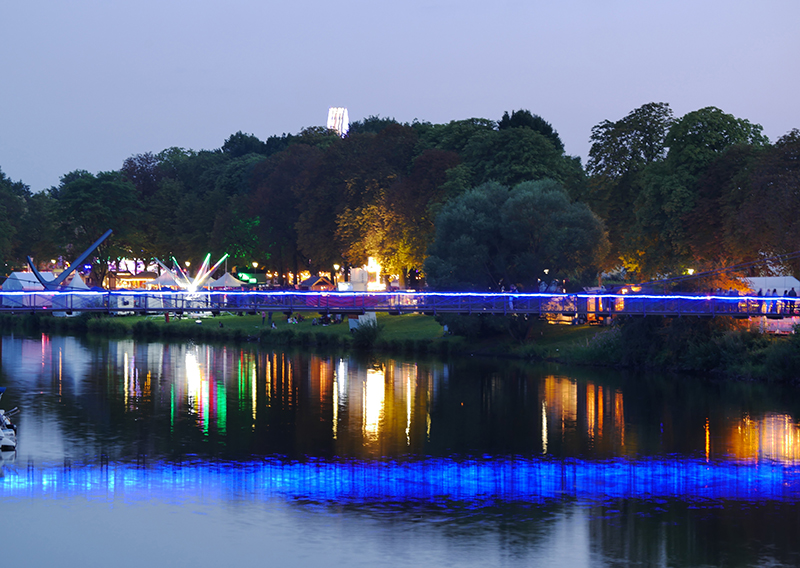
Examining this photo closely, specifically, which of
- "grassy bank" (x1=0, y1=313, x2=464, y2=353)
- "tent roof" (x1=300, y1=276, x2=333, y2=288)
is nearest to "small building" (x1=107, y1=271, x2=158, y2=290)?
"grassy bank" (x1=0, y1=313, x2=464, y2=353)

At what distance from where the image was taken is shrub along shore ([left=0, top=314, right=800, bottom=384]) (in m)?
55.7

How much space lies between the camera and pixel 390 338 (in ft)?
240

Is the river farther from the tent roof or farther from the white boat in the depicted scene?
the tent roof

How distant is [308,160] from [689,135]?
47140 mm

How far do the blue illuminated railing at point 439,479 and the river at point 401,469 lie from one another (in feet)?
0.41

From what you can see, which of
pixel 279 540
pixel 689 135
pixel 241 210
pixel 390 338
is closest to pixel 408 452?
pixel 279 540

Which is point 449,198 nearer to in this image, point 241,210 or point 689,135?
point 689,135

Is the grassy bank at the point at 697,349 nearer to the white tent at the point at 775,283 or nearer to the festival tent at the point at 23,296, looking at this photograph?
the white tent at the point at 775,283

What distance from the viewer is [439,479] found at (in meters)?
37.2

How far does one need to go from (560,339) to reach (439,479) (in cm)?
3083

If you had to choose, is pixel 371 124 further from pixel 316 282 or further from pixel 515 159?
pixel 515 159

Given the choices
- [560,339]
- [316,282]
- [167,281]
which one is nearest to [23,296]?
[167,281]

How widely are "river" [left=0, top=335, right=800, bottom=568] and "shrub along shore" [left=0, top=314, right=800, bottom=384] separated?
1767 millimetres

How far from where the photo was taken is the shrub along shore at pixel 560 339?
55.7 meters
